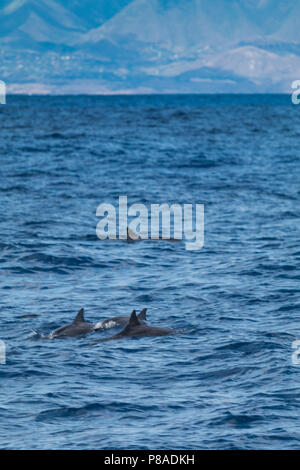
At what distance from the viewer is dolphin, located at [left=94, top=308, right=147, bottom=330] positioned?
63.9 ft

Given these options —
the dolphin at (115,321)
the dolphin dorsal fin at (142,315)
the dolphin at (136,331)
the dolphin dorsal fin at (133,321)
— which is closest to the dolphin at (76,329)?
the dolphin at (115,321)

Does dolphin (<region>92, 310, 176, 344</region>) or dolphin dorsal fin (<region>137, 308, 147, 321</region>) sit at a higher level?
dolphin dorsal fin (<region>137, 308, 147, 321</region>)

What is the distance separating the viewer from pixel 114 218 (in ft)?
116

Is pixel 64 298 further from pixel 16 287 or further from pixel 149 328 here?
pixel 149 328

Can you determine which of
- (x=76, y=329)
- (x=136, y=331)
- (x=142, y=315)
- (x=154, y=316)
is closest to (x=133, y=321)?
(x=136, y=331)

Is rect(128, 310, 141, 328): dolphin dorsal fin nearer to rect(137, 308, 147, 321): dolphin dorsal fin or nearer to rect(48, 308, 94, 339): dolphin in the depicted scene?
rect(137, 308, 147, 321): dolphin dorsal fin

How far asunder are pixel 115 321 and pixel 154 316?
1277 mm

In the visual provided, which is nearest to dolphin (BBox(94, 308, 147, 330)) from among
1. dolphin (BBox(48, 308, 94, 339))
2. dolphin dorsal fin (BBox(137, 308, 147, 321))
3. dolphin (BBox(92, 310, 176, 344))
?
dolphin dorsal fin (BBox(137, 308, 147, 321))

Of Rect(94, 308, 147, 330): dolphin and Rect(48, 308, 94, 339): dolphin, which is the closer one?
Rect(48, 308, 94, 339): dolphin

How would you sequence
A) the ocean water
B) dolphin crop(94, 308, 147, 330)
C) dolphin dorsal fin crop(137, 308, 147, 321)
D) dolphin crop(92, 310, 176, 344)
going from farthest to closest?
dolphin dorsal fin crop(137, 308, 147, 321) < dolphin crop(94, 308, 147, 330) < dolphin crop(92, 310, 176, 344) < the ocean water

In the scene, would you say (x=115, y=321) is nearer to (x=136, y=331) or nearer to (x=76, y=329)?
(x=136, y=331)

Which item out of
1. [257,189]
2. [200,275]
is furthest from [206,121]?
[200,275]

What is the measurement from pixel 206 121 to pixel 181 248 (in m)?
85.3

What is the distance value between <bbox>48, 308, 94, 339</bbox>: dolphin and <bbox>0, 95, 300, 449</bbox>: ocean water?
11.5 inches
